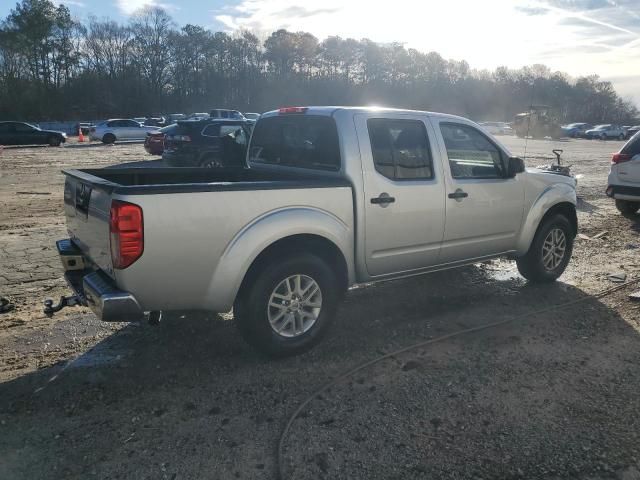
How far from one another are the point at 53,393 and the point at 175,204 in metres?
1.59

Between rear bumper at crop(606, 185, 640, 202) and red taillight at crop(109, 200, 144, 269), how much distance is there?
942 centimetres

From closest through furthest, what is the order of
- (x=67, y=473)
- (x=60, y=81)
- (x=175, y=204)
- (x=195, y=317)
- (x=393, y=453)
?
(x=67, y=473)
(x=393, y=453)
(x=175, y=204)
(x=195, y=317)
(x=60, y=81)

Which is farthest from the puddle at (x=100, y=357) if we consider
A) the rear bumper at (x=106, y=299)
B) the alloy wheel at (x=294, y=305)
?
the alloy wheel at (x=294, y=305)

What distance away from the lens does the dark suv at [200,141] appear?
14.3 meters

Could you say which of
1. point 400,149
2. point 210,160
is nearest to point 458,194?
point 400,149

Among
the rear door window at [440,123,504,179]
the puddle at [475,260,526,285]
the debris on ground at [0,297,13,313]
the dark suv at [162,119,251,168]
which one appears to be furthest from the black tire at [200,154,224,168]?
the rear door window at [440,123,504,179]

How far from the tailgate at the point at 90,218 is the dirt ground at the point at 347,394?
90 centimetres

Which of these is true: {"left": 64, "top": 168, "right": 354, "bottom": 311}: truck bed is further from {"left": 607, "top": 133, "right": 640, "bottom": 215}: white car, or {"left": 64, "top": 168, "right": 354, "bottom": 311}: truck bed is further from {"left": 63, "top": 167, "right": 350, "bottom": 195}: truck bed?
{"left": 607, "top": 133, "right": 640, "bottom": 215}: white car

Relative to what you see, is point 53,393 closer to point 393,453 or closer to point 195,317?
point 195,317

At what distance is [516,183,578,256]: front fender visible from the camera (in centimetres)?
561

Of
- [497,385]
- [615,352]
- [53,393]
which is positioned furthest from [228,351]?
[615,352]

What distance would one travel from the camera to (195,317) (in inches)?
193

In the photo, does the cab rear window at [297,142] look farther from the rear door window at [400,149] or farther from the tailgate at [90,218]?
the tailgate at [90,218]

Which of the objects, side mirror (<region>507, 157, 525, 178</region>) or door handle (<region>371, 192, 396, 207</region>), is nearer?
door handle (<region>371, 192, 396, 207</region>)
